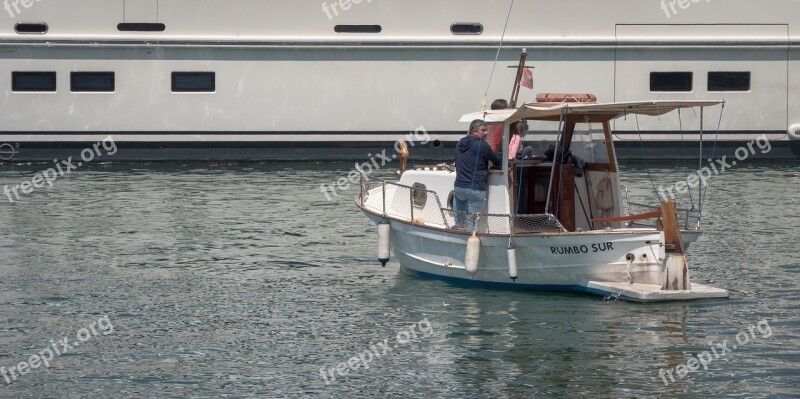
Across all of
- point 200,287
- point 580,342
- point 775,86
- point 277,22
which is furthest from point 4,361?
point 775,86

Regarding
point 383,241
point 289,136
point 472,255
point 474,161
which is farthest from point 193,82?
point 472,255

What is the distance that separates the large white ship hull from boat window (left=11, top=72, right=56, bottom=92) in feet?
0.40

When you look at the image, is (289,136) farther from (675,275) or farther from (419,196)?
(675,275)

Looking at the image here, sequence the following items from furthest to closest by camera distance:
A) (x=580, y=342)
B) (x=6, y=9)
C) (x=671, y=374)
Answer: (x=6, y=9)
(x=580, y=342)
(x=671, y=374)

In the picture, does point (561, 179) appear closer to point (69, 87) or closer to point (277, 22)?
point (277, 22)

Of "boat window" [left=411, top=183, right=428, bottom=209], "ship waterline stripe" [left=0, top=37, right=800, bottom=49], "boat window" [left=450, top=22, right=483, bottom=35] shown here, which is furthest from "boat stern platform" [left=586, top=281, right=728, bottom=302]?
"boat window" [left=450, top=22, right=483, bottom=35]

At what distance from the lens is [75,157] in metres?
28.9

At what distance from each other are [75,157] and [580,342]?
1821 cm

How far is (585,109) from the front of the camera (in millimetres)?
14875

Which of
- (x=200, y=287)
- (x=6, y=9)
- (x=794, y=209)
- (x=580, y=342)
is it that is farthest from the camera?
(x=6, y=9)

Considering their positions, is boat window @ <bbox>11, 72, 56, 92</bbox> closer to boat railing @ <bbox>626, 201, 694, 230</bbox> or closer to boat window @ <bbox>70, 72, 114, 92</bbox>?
boat window @ <bbox>70, 72, 114, 92</bbox>

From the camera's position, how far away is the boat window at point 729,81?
28891mm

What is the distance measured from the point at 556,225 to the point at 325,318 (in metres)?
2.77

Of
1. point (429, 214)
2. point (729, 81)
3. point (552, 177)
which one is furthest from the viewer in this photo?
point (729, 81)
